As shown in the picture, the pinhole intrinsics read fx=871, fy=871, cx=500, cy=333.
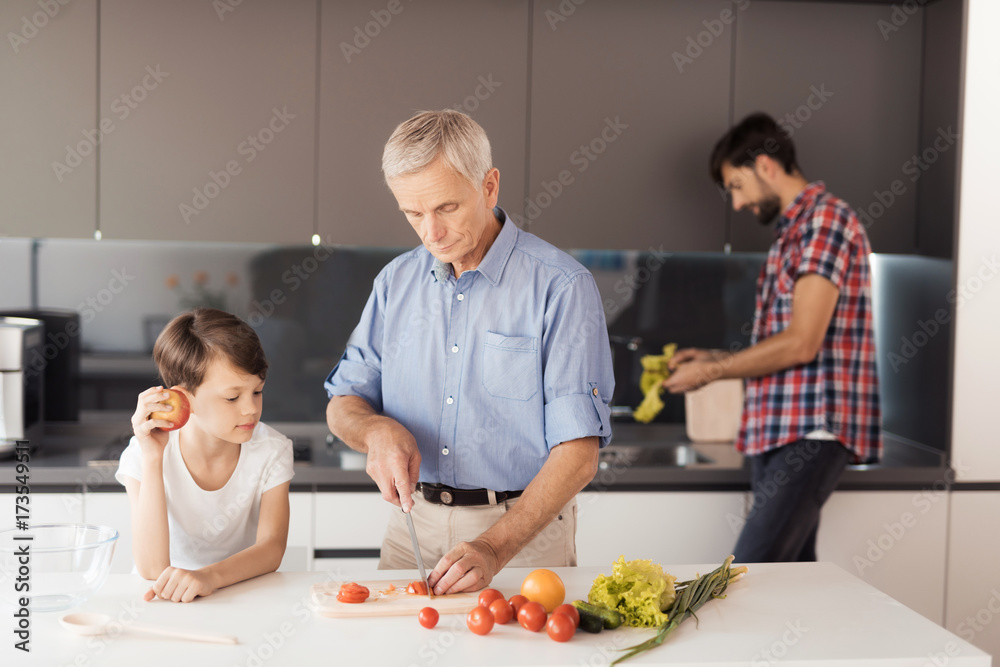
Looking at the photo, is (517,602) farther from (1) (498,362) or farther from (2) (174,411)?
(2) (174,411)

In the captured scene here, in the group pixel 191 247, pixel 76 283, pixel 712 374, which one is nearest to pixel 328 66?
pixel 191 247

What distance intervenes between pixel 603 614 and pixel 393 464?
44 cm

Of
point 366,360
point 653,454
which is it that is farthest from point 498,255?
point 653,454

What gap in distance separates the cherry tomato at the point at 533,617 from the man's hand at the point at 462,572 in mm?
117

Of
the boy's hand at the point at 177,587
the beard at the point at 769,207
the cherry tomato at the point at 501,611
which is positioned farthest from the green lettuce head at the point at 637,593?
the beard at the point at 769,207

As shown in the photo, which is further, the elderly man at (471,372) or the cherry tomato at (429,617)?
the elderly man at (471,372)

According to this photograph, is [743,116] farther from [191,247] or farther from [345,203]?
[191,247]

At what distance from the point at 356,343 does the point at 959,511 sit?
195cm

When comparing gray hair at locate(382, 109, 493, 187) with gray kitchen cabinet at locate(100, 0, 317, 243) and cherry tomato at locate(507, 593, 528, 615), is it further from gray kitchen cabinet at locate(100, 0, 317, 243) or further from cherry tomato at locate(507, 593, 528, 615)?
gray kitchen cabinet at locate(100, 0, 317, 243)

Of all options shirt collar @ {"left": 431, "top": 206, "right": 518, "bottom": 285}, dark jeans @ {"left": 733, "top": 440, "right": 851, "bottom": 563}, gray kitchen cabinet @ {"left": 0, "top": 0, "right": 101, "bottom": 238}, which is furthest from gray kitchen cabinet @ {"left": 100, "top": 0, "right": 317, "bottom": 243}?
dark jeans @ {"left": 733, "top": 440, "right": 851, "bottom": 563}

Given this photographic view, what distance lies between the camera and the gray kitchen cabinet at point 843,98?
2.76 metres

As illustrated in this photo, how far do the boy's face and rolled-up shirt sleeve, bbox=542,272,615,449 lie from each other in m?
0.60

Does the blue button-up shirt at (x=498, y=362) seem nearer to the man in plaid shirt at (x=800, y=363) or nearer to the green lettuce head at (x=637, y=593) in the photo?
the green lettuce head at (x=637, y=593)

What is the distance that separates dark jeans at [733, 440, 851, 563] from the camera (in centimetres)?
239
